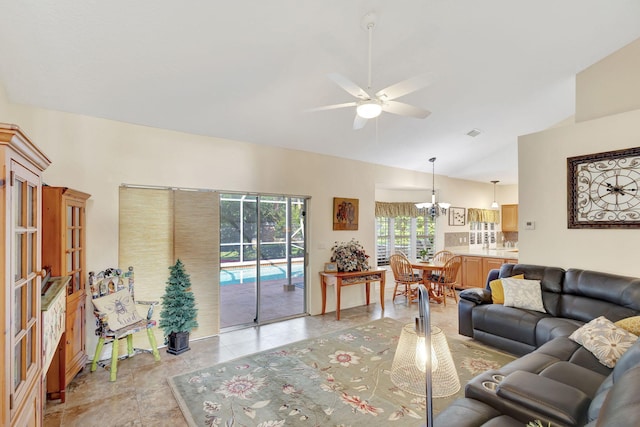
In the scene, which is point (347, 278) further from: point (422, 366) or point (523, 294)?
point (422, 366)

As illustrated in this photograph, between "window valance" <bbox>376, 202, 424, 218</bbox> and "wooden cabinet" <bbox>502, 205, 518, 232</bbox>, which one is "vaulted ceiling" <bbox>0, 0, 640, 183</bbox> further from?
"wooden cabinet" <bbox>502, 205, 518, 232</bbox>

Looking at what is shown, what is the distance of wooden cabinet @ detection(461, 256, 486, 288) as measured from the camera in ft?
22.3

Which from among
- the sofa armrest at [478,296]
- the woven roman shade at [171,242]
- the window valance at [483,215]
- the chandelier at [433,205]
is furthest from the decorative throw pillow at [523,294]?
the window valance at [483,215]

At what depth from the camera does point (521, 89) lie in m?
4.25

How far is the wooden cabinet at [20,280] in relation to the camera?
1178mm

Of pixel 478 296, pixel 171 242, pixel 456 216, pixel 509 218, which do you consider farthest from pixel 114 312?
pixel 509 218

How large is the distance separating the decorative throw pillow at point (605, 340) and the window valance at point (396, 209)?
4570 millimetres

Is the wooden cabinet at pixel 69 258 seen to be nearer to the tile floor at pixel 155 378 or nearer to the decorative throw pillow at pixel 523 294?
the tile floor at pixel 155 378

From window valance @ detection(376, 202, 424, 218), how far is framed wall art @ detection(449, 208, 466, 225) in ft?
2.94

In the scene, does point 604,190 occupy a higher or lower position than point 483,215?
higher

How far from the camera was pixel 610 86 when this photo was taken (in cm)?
379

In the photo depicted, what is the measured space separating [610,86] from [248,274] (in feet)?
17.4

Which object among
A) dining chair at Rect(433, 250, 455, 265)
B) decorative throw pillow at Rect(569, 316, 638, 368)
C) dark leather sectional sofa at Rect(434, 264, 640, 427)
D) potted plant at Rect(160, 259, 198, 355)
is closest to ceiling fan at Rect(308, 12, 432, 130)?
dark leather sectional sofa at Rect(434, 264, 640, 427)

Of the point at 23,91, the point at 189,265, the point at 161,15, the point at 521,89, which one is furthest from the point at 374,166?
the point at 23,91
